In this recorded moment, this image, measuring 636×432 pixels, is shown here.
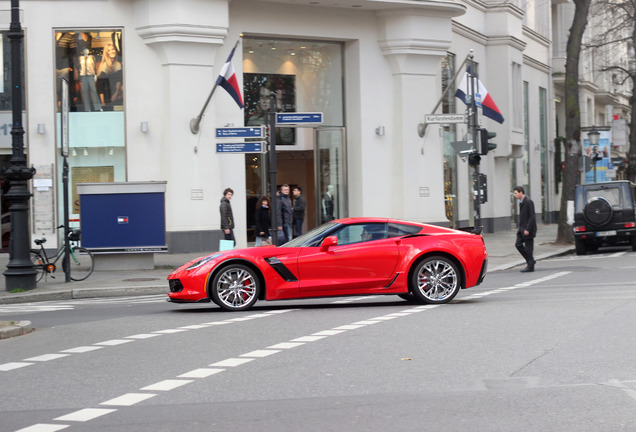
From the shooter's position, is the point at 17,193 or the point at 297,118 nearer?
the point at 17,193

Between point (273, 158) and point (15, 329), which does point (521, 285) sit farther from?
point (15, 329)

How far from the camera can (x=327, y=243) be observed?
1408cm

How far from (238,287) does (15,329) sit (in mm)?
3274

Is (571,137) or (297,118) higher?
(571,137)

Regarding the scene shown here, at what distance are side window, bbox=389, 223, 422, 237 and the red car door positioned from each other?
0.90ft

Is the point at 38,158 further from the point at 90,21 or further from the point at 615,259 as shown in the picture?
the point at 615,259

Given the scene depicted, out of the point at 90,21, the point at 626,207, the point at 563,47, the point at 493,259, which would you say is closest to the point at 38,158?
the point at 90,21

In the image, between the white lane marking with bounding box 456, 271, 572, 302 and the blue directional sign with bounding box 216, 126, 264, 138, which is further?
the blue directional sign with bounding box 216, 126, 264, 138

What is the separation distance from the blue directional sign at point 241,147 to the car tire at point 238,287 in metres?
7.53

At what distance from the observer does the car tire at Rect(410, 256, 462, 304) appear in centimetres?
1432

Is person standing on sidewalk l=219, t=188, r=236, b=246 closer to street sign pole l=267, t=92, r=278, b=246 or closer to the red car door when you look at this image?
street sign pole l=267, t=92, r=278, b=246

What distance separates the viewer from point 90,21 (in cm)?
2720

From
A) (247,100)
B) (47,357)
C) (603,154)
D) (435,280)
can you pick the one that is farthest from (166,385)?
(603,154)

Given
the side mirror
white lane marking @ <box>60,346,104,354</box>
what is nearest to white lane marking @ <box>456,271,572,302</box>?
the side mirror
